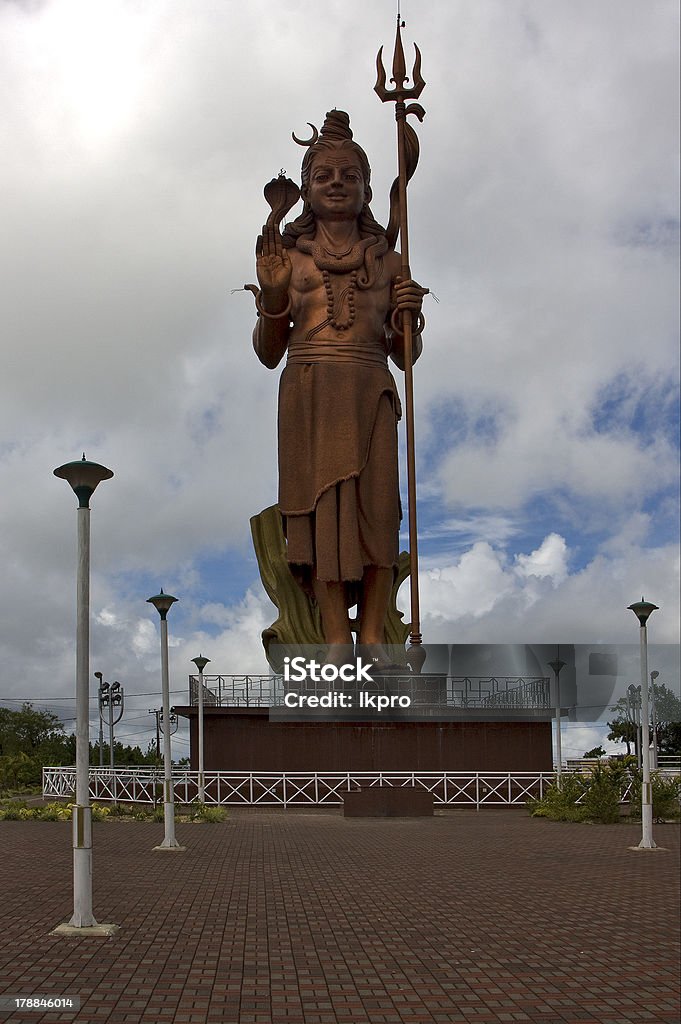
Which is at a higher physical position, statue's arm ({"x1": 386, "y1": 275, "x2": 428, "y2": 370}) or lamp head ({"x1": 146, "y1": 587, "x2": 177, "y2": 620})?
statue's arm ({"x1": 386, "y1": 275, "x2": 428, "y2": 370})

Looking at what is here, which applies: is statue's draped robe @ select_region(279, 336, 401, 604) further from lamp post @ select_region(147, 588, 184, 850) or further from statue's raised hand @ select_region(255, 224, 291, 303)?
lamp post @ select_region(147, 588, 184, 850)

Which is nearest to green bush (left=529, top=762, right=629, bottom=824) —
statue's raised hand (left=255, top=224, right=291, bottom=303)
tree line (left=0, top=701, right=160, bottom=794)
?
statue's raised hand (left=255, top=224, right=291, bottom=303)

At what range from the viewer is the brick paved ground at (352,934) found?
6477 mm

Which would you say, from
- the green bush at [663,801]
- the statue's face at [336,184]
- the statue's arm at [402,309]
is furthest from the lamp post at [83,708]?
the statue's face at [336,184]

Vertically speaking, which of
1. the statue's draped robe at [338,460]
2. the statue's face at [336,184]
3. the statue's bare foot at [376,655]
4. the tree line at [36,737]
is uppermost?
the statue's face at [336,184]

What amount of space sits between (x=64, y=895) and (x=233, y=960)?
328cm

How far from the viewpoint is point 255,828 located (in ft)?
57.9

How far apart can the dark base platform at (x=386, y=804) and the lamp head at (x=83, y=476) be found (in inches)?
484

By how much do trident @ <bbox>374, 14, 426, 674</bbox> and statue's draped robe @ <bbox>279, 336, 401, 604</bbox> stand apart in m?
0.79

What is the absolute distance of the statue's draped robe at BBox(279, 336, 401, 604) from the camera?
23.9 m

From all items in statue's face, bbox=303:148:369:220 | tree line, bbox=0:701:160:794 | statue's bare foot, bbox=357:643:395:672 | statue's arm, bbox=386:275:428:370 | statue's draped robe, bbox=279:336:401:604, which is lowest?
tree line, bbox=0:701:160:794

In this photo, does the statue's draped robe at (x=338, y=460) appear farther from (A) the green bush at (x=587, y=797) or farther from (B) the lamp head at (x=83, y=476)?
(B) the lamp head at (x=83, y=476)

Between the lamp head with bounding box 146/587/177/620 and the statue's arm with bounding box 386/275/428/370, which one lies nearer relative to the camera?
the lamp head with bounding box 146/587/177/620

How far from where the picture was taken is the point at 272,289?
24.7m
